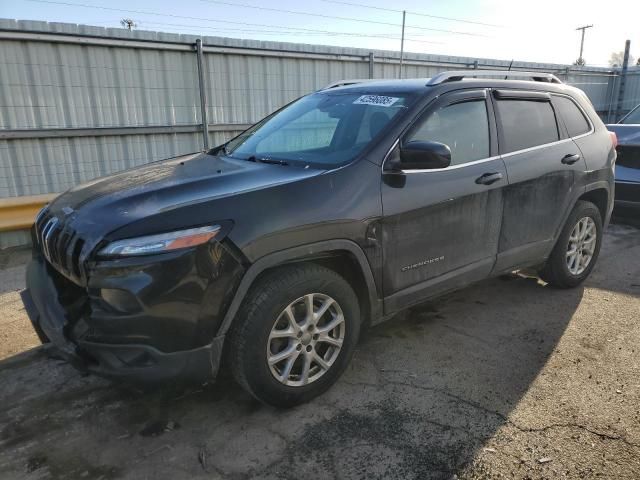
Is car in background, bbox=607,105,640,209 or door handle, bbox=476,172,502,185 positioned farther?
car in background, bbox=607,105,640,209

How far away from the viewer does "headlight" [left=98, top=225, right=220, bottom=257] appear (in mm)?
2207

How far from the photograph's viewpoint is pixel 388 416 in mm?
2688

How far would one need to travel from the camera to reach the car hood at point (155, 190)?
2.37m

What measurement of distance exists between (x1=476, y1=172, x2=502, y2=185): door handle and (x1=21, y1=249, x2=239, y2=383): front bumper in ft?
6.73

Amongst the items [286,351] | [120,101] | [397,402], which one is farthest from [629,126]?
[120,101]

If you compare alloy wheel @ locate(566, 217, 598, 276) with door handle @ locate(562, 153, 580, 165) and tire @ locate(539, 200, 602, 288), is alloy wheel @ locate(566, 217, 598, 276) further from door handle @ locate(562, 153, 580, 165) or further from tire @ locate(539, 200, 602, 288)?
door handle @ locate(562, 153, 580, 165)

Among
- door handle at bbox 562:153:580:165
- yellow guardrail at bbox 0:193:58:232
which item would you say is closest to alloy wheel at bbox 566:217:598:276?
door handle at bbox 562:153:580:165

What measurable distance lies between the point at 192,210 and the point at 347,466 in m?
1.43

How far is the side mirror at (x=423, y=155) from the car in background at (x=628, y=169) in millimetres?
4731

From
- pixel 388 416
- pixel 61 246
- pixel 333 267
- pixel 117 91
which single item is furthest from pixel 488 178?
pixel 117 91

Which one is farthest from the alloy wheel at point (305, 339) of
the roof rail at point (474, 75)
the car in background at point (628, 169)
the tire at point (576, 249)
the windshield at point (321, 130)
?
the car in background at point (628, 169)

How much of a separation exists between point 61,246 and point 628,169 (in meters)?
6.71

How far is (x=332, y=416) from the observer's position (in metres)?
2.69

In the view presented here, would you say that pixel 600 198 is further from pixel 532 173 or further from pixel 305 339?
pixel 305 339
